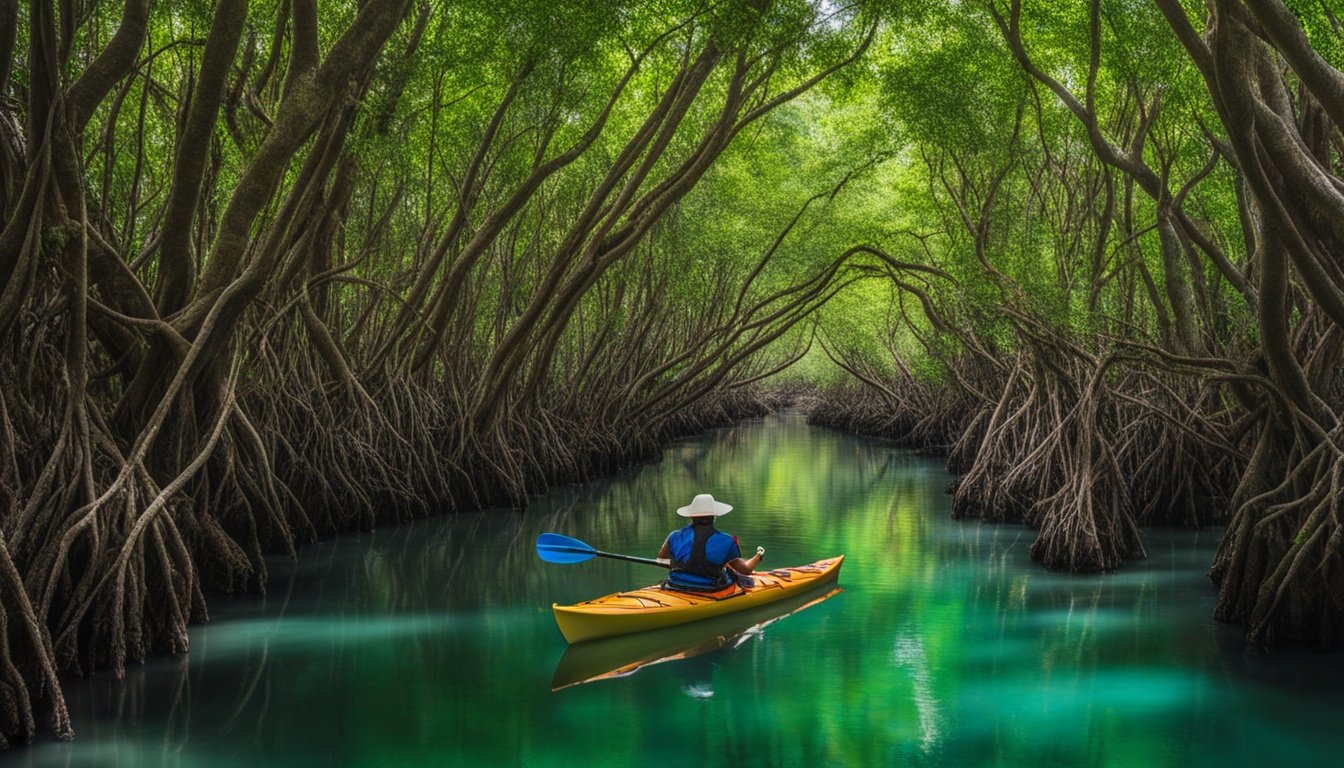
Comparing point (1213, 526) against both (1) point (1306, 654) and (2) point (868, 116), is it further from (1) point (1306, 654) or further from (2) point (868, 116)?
(2) point (868, 116)

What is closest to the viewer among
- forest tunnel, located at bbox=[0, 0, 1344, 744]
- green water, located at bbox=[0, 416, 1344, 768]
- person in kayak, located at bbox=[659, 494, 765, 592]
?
green water, located at bbox=[0, 416, 1344, 768]

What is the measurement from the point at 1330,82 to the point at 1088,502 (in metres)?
5.86

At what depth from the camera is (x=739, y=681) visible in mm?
7125

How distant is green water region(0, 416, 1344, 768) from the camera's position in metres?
5.86

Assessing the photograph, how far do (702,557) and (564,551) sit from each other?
1.13 meters

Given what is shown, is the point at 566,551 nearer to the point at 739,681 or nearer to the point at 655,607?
the point at 655,607

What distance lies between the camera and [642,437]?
2336 centimetres

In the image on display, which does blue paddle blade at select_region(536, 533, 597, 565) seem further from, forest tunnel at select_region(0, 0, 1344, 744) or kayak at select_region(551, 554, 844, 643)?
forest tunnel at select_region(0, 0, 1344, 744)

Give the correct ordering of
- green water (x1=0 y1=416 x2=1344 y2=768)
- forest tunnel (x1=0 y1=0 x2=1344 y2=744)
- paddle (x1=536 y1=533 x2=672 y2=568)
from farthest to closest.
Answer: paddle (x1=536 y1=533 x2=672 y2=568), forest tunnel (x1=0 y1=0 x2=1344 y2=744), green water (x1=0 y1=416 x2=1344 y2=768)

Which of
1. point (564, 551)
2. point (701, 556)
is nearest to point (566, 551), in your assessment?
point (564, 551)

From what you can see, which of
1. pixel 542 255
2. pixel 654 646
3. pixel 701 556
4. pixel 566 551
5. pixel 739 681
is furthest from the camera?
pixel 542 255

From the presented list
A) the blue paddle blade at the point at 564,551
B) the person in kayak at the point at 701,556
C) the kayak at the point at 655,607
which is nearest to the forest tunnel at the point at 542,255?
the blue paddle blade at the point at 564,551

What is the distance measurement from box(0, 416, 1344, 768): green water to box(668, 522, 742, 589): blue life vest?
0.54 metres

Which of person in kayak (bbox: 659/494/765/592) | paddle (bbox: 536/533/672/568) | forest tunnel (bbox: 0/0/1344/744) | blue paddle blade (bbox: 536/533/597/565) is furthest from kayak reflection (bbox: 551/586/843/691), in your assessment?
forest tunnel (bbox: 0/0/1344/744)
